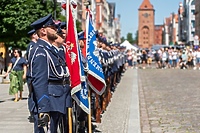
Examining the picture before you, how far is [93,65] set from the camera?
10.3m

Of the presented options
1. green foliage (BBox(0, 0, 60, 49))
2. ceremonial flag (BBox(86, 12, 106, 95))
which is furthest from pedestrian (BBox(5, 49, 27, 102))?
green foliage (BBox(0, 0, 60, 49))

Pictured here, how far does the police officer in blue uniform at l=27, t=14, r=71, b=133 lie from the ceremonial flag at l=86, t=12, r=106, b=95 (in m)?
2.81

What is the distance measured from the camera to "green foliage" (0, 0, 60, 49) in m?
37.2

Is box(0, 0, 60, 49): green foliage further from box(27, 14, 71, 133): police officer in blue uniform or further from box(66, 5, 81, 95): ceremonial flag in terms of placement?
box(27, 14, 71, 133): police officer in blue uniform

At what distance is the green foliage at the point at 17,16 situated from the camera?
37156 millimetres

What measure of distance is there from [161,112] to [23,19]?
24179 millimetres

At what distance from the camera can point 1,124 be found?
482 inches

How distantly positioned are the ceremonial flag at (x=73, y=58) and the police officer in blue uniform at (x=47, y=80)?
0.35ft

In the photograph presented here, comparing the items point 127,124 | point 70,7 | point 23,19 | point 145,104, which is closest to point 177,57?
point 23,19

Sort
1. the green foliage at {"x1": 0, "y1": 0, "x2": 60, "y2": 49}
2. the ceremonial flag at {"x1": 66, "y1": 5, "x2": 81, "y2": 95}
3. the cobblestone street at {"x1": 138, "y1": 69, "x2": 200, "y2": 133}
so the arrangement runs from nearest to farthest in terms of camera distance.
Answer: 1. the ceremonial flag at {"x1": 66, "y1": 5, "x2": 81, "y2": 95}
2. the cobblestone street at {"x1": 138, "y1": 69, "x2": 200, "y2": 133}
3. the green foliage at {"x1": 0, "y1": 0, "x2": 60, "y2": 49}

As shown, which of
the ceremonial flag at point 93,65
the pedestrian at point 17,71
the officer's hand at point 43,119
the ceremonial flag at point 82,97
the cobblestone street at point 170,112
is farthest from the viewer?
the pedestrian at point 17,71

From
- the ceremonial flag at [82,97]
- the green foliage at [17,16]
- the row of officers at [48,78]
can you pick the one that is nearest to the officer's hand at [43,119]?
the row of officers at [48,78]

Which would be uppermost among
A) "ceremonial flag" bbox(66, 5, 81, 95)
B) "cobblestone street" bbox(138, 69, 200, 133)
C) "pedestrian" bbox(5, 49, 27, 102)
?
"ceremonial flag" bbox(66, 5, 81, 95)

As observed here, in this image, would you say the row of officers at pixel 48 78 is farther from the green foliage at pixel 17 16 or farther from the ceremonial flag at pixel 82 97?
the green foliage at pixel 17 16
